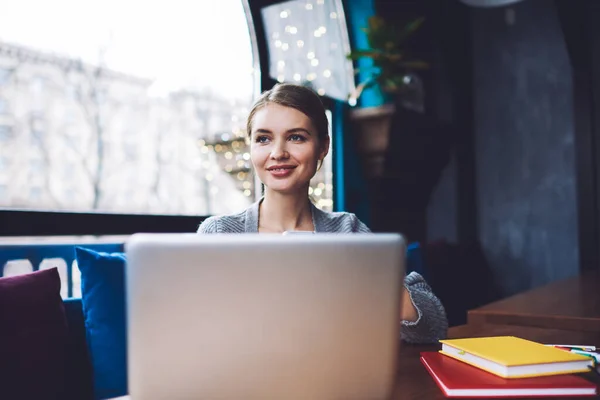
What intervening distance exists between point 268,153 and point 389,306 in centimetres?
76

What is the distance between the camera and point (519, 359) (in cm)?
86

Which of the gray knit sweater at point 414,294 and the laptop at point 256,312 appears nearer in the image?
the laptop at point 256,312

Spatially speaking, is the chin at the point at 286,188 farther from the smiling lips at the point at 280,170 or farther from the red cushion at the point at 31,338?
the red cushion at the point at 31,338

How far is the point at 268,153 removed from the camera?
1301 mm

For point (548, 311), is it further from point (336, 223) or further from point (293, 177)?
point (293, 177)

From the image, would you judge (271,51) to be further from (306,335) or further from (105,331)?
(306,335)

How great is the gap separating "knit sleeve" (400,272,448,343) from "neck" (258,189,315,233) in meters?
0.37

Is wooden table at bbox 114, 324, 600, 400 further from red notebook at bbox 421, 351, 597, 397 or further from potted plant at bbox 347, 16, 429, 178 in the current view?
potted plant at bbox 347, 16, 429, 178

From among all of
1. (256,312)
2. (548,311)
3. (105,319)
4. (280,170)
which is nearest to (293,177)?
(280,170)

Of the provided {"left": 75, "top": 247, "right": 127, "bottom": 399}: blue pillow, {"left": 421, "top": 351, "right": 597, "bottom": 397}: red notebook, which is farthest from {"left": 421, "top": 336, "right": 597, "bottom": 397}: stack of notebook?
{"left": 75, "top": 247, "right": 127, "bottom": 399}: blue pillow

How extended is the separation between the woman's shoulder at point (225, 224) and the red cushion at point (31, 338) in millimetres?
424

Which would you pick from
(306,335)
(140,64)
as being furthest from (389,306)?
(140,64)

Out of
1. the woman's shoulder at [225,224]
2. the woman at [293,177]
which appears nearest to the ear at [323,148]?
the woman at [293,177]

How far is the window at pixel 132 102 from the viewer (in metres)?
1.87
